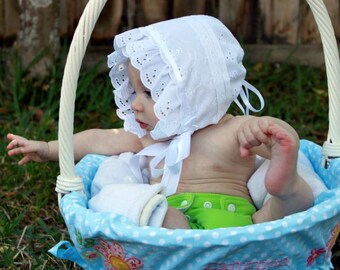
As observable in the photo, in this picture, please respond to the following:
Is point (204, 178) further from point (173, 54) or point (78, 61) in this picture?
point (78, 61)

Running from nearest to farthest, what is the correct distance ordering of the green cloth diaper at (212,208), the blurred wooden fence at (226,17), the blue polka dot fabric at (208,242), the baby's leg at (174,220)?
the blue polka dot fabric at (208,242) < the baby's leg at (174,220) < the green cloth diaper at (212,208) < the blurred wooden fence at (226,17)

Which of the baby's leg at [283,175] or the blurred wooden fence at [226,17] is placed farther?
the blurred wooden fence at [226,17]

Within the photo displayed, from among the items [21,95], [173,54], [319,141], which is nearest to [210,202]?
[173,54]

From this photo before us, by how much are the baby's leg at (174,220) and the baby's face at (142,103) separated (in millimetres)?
343

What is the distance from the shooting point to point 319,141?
355 centimetres

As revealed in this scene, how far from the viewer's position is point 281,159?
1.99 meters

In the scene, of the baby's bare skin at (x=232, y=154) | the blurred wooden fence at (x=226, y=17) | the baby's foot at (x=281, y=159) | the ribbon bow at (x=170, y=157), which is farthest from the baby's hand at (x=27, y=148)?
the blurred wooden fence at (x=226, y=17)

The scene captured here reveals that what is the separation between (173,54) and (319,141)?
1459mm

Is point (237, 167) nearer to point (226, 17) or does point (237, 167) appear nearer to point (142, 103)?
point (142, 103)

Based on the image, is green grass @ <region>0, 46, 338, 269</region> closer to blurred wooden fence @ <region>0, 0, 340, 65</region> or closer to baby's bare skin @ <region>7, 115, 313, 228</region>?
blurred wooden fence @ <region>0, 0, 340, 65</region>

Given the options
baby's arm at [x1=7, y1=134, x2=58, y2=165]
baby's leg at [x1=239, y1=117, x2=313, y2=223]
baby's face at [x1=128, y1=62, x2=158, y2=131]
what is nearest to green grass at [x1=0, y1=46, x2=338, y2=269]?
baby's arm at [x1=7, y1=134, x2=58, y2=165]

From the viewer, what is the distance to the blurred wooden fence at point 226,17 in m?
4.02

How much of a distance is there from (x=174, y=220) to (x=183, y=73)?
0.43 meters

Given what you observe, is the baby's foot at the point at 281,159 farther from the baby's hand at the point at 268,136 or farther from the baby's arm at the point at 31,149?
the baby's arm at the point at 31,149
